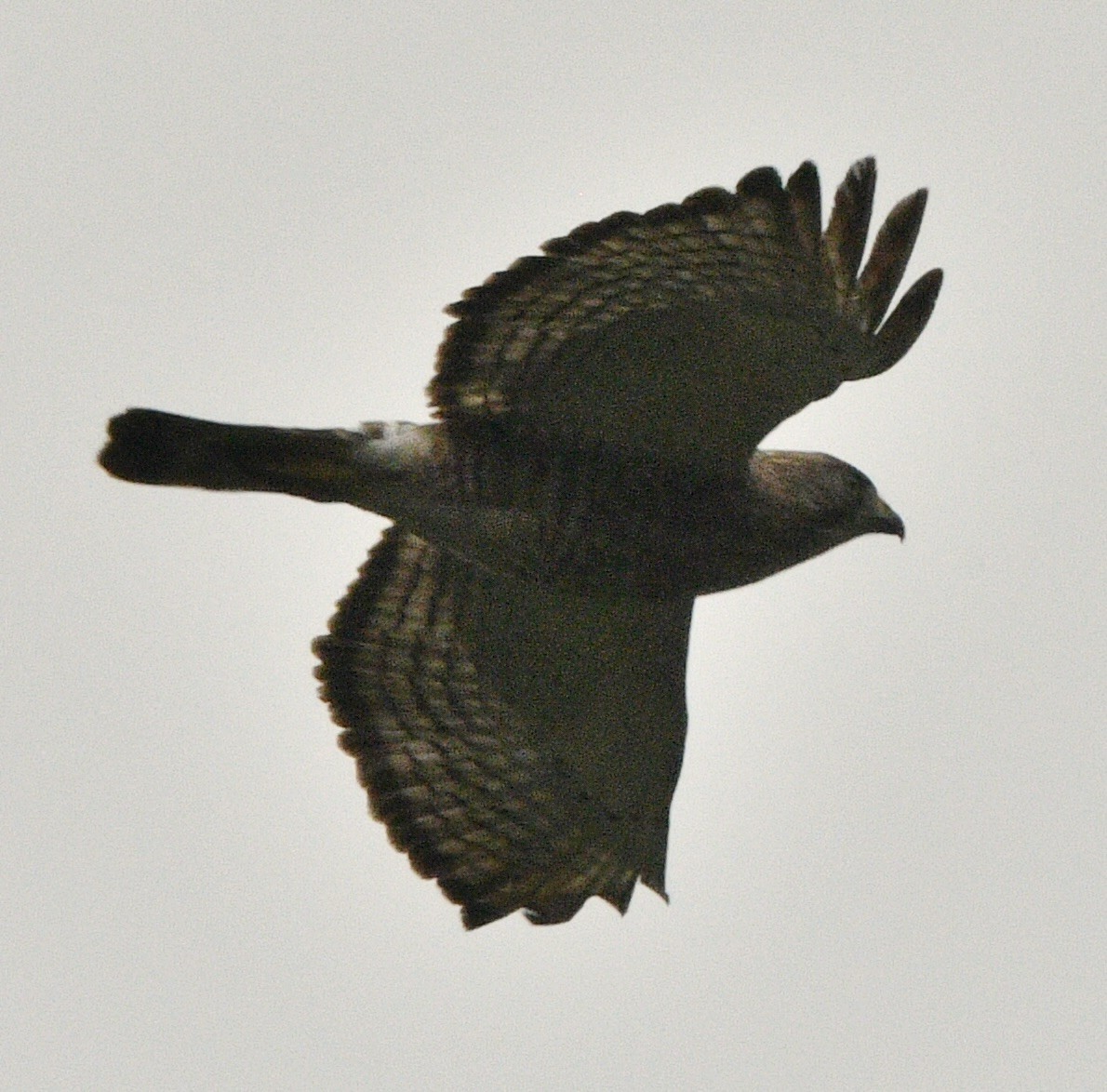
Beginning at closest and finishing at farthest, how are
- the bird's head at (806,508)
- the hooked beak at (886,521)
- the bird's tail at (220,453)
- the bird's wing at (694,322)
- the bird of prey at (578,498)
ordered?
the bird's wing at (694,322)
the bird of prey at (578,498)
the bird's tail at (220,453)
the bird's head at (806,508)
the hooked beak at (886,521)

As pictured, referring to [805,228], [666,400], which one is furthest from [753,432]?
[805,228]

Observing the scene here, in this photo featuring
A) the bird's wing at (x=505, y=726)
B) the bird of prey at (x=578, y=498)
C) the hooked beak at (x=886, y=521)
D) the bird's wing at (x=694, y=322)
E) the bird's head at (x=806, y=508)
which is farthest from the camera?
the bird's wing at (x=505, y=726)

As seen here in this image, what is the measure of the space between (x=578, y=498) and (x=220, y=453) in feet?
3.86

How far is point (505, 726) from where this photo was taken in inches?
327

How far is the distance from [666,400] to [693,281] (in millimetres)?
579

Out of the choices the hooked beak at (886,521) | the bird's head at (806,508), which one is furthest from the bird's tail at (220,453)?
the hooked beak at (886,521)

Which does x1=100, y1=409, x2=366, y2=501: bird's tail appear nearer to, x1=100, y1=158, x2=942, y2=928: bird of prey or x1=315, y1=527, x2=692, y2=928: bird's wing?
x1=100, y1=158, x2=942, y2=928: bird of prey

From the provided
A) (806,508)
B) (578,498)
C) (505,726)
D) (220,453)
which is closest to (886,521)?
(806,508)

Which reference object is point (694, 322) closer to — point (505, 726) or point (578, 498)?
point (578, 498)

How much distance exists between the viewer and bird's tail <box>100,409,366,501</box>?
288 inches

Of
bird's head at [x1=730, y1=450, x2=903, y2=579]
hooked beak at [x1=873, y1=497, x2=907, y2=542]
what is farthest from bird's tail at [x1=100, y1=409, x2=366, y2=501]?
hooked beak at [x1=873, y1=497, x2=907, y2=542]

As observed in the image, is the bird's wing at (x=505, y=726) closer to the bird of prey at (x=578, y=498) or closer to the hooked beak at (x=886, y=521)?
the bird of prey at (x=578, y=498)

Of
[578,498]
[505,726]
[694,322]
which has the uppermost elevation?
[694,322]

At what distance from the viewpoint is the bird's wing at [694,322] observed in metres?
6.67
